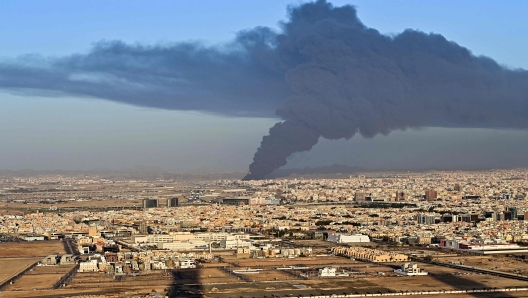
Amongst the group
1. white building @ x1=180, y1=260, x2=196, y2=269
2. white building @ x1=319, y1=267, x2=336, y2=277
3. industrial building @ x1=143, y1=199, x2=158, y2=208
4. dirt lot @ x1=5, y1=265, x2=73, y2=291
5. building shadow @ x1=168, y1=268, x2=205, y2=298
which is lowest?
dirt lot @ x1=5, y1=265, x2=73, y2=291

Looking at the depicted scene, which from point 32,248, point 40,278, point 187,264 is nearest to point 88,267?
point 40,278

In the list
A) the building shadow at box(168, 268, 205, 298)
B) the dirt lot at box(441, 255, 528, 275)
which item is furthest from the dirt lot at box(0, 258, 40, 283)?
the dirt lot at box(441, 255, 528, 275)

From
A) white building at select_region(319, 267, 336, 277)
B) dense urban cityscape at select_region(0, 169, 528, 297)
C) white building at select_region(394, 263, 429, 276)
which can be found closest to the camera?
dense urban cityscape at select_region(0, 169, 528, 297)

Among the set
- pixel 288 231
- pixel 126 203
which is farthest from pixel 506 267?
pixel 126 203

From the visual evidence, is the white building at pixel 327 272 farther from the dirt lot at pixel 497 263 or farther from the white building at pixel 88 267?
the white building at pixel 88 267

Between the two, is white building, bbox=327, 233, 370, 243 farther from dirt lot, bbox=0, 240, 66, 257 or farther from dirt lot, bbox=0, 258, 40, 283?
dirt lot, bbox=0, 258, 40, 283

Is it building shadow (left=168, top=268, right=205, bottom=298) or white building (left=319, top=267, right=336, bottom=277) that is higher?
white building (left=319, top=267, right=336, bottom=277)

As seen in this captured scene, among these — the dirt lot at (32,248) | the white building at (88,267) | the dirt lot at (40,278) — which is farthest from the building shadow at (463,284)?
the dirt lot at (32,248)
